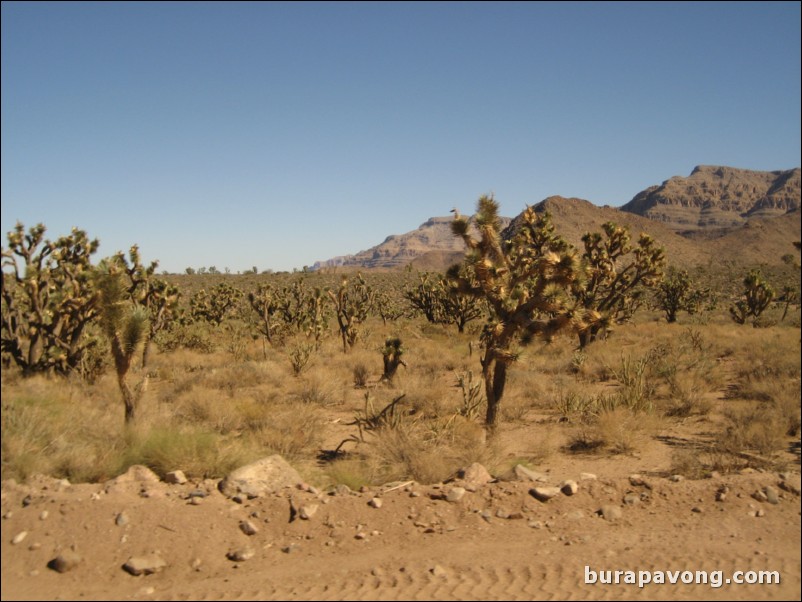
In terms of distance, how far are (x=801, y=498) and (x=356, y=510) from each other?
471 centimetres

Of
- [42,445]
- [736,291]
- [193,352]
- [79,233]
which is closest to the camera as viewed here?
[42,445]

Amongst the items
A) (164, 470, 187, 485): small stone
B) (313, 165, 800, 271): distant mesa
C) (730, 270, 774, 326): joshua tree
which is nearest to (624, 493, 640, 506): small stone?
(164, 470, 187, 485): small stone

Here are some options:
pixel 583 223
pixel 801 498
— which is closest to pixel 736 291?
pixel 583 223

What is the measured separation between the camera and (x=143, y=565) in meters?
4.74

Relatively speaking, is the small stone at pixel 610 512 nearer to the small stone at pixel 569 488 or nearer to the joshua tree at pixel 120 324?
the small stone at pixel 569 488

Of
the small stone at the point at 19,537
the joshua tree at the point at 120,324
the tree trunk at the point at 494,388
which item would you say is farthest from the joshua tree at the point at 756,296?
the small stone at the point at 19,537

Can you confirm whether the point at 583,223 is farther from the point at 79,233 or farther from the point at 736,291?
the point at 79,233

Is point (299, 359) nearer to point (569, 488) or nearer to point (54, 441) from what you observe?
point (54, 441)

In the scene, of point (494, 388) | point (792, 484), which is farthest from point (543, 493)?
point (494, 388)

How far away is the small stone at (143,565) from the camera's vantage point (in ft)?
15.5

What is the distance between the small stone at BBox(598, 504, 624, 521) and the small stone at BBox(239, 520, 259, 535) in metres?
3.64

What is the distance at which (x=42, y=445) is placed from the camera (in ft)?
21.1

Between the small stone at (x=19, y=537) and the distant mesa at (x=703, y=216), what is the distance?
8.20 meters

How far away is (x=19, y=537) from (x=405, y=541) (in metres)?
3.52
